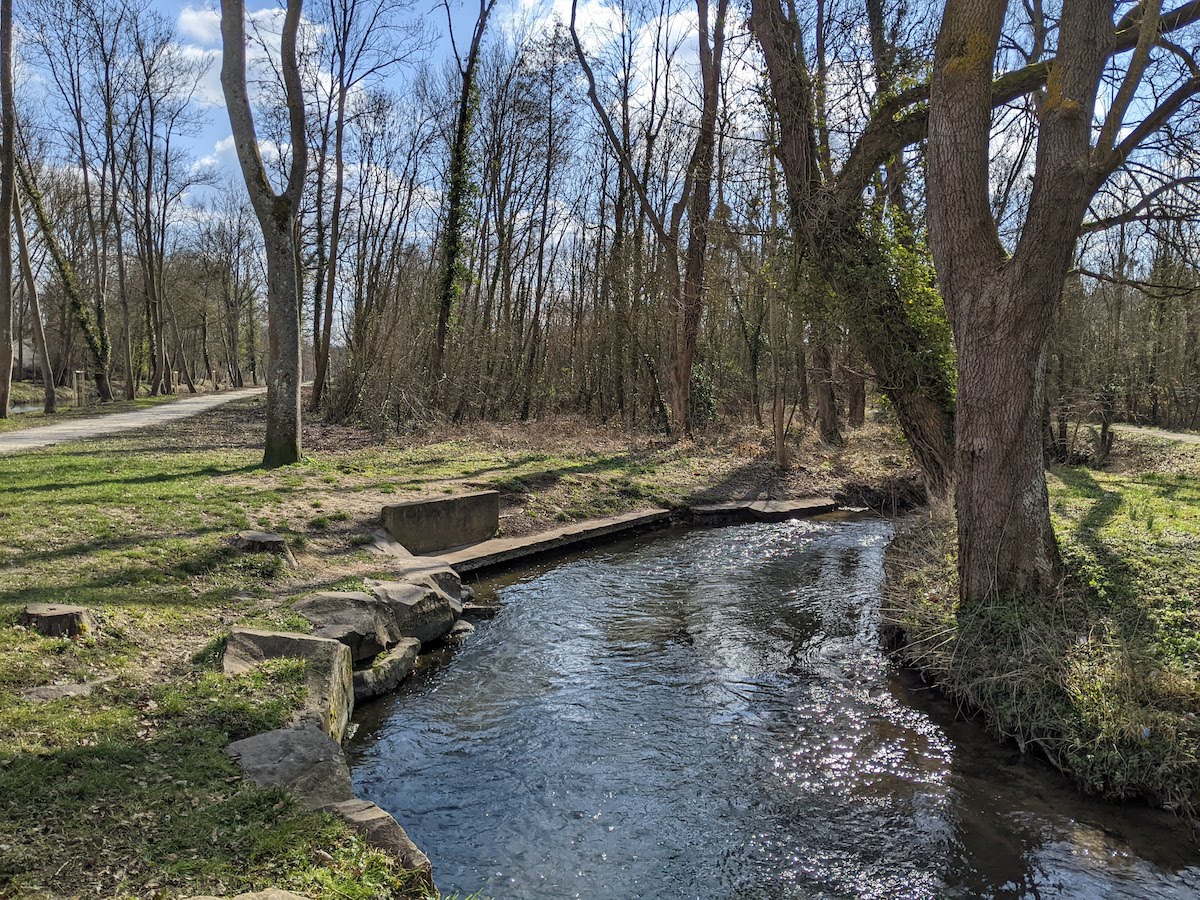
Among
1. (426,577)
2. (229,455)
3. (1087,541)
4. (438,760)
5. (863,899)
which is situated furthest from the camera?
(229,455)

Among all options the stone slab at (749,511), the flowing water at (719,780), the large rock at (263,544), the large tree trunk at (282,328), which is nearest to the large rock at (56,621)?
the flowing water at (719,780)

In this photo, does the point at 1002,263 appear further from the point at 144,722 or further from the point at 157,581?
the point at 157,581

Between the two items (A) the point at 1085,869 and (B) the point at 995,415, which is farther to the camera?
(B) the point at 995,415

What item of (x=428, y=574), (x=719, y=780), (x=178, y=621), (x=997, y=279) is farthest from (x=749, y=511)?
(x=178, y=621)

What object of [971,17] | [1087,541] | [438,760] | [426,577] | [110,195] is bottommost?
[438,760]

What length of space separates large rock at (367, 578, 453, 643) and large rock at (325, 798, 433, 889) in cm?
347

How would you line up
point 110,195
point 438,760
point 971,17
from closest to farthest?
point 438,760
point 971,17
point 110,195

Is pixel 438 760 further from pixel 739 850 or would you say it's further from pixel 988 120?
pixel 988 120

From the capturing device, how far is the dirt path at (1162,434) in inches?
856

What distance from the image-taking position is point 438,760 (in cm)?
513

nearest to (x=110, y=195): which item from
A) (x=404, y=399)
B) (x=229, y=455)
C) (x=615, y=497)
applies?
(x=404, y=399)

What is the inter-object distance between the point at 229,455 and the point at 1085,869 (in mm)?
12543

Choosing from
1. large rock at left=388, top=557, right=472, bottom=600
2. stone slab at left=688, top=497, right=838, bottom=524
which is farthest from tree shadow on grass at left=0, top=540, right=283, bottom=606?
stone slab at left=688, top=497, right=838, bottom=524

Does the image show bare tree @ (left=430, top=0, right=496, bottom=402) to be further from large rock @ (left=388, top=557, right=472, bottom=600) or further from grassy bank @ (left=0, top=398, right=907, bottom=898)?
large rock @ (left=388, top=557, right=472, bottom=600)
